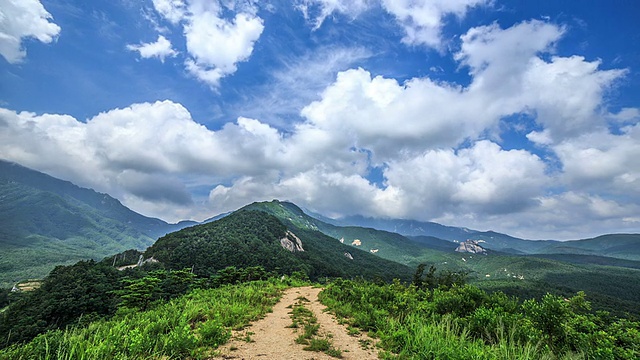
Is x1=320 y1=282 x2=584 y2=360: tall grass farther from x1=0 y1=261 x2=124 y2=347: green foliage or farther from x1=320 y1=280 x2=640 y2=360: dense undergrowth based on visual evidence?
x1=0 y1=261 x2=124 y2=347: green foliage

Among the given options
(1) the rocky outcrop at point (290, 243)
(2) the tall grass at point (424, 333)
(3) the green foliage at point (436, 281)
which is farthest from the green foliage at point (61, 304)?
(1) the rocky outcrop at point (290, 243)

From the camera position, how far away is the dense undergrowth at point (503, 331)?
7.82 m

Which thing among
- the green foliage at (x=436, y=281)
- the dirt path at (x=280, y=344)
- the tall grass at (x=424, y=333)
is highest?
the tall grass at (x=424, y=333)

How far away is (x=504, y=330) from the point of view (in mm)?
10117

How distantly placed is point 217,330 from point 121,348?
344cm

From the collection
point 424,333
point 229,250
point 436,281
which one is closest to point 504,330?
point 424,333

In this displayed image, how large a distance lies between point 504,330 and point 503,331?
6 cm

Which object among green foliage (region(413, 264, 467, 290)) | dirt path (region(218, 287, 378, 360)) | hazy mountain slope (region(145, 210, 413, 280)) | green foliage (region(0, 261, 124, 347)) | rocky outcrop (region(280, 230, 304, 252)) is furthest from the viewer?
rocky outcrop (region(280, 230, 304, 252))

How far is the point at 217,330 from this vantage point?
10.1m

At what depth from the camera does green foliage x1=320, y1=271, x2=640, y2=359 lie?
309 inches

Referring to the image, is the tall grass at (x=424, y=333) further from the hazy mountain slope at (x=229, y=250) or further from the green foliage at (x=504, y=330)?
the hazy mountain slope at (x=229, y=250)

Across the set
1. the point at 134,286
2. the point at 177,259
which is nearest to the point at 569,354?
the point at 134,286

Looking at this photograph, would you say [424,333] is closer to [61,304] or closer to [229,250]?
[61,304]

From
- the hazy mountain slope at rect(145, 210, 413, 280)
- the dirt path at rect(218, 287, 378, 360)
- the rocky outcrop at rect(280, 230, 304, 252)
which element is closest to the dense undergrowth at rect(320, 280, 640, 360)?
the dirt path at rect(218, 287, 378, 360)
